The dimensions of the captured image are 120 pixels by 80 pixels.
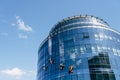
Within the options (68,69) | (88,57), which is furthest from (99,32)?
(68,69)

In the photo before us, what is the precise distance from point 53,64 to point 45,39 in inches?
522

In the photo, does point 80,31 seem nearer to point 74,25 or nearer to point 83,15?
point 74,25

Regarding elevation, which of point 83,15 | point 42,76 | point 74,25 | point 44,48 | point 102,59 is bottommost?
point 42,76

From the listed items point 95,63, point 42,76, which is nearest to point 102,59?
point 95,63

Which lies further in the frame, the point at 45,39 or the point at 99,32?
the point at 45,39

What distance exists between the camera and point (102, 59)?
58.1m

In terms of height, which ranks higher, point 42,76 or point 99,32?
point 99,32

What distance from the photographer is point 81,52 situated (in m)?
59.5

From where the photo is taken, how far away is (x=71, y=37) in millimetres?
63156

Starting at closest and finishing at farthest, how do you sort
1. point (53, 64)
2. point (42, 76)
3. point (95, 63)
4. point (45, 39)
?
point (95, 63), point (53, 64), point (42, 76), point (45, 39)

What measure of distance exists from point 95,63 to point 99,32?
38.6 feet

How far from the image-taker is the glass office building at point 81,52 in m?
56.8

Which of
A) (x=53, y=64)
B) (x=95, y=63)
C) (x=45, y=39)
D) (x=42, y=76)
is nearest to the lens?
(x=95, y=63)

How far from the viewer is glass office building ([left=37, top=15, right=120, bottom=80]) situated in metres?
56.8
